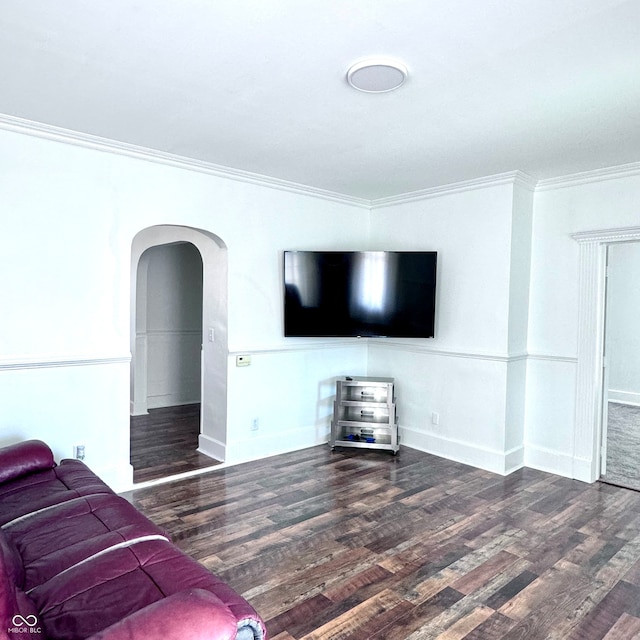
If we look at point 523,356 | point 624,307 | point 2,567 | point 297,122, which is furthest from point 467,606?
point 624,307

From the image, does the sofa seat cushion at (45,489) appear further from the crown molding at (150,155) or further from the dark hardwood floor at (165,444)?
the crown molding at (150,155)

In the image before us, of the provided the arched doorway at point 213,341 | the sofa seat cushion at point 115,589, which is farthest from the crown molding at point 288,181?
the sofa seat cushion at point 115,589

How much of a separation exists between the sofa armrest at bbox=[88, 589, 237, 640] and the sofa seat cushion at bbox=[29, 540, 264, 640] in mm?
143

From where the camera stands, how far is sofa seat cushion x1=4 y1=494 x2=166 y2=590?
1828 mm

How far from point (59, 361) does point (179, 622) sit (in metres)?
2.58

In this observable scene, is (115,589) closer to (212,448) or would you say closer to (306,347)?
(212,448)

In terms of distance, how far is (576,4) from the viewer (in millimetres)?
1827

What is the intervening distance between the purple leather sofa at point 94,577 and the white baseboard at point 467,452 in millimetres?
3176

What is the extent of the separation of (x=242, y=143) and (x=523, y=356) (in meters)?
3.08

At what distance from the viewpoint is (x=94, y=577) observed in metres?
1.70

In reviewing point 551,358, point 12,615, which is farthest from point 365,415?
point 12,615

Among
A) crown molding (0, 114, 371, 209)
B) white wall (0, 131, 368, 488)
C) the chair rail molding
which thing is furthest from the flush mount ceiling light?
the chair rail molding

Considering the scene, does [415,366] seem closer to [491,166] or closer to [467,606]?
[491,166]

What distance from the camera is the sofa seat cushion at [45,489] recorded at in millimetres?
2270
